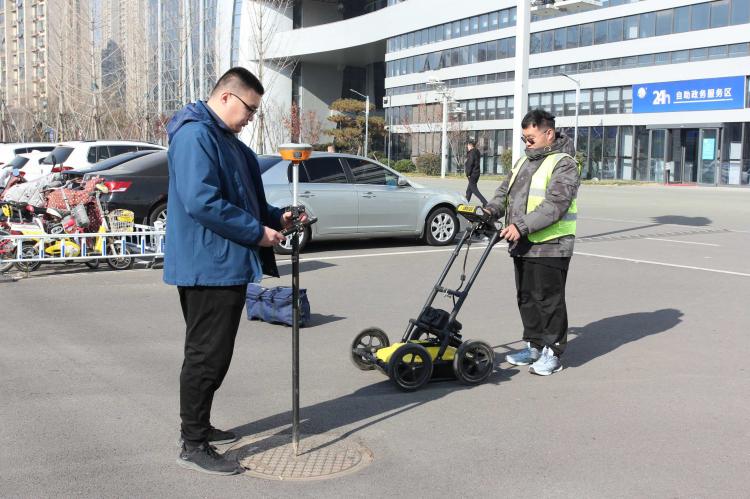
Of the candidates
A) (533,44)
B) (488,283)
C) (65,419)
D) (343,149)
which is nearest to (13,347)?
(65,419)

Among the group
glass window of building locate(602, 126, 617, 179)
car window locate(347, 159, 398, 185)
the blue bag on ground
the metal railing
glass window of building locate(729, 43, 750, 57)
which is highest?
glass window of building locate(729, 43, 750, 57)

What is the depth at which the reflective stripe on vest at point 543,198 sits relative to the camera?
20.7ft

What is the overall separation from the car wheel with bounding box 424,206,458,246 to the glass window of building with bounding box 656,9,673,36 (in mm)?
42595

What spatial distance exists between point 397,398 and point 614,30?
5507 cm

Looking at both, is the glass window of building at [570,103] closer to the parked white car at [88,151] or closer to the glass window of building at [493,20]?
the glass window of building at [493,20]

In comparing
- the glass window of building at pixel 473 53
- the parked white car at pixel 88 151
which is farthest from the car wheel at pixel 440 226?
the glass window of building at pixel 473 53

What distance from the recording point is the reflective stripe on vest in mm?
6309

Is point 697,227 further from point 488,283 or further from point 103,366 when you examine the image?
point 103,366

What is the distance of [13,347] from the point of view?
7.14 meters

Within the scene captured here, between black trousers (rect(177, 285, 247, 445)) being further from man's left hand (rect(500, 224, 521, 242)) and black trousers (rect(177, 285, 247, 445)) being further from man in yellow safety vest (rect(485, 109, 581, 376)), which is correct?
man in yellow safety vest (rect(485, 109, 581, 376))

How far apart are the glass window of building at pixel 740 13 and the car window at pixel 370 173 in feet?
133

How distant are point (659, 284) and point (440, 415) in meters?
6.33

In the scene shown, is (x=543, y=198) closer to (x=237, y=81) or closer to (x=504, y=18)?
(x=237, y=81)

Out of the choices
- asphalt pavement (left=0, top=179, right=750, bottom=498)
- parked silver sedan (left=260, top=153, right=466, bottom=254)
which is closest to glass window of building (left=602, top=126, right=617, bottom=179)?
parked silver sedan (left=260, top=153, right=466, bottom=254)
